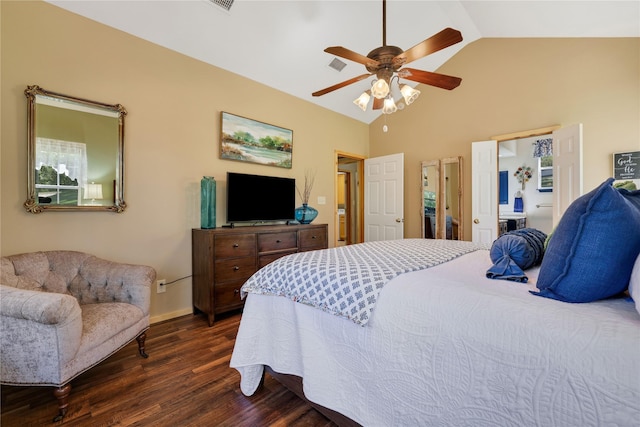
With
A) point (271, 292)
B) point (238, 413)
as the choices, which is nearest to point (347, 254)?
point (271, 292)

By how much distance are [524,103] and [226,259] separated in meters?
4.03

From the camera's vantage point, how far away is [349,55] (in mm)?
1981

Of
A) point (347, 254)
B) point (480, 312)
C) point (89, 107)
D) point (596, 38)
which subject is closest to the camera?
point (480, 312)

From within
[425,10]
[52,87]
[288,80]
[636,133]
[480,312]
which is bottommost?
[480,312]

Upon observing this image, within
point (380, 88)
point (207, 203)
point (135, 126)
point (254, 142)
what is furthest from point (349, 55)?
point (135, 126)

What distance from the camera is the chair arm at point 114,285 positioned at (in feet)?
6.32

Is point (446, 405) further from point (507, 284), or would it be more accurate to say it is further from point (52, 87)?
point (52, 87)

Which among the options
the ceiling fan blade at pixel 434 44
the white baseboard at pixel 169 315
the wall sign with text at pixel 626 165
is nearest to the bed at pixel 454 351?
the ceiling fan blade at pixel 434 44

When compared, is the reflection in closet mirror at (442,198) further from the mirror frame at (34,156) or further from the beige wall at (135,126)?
the mirror frame at (34,156)

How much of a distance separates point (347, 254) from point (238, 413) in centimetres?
103

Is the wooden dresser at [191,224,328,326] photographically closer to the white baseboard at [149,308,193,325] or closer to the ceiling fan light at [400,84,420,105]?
the white baseboard at [149,308,193,325]

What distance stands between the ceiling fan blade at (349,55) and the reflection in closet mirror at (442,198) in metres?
2.56

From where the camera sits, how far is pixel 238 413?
4.77ft

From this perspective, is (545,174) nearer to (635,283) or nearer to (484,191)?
(484,191)
